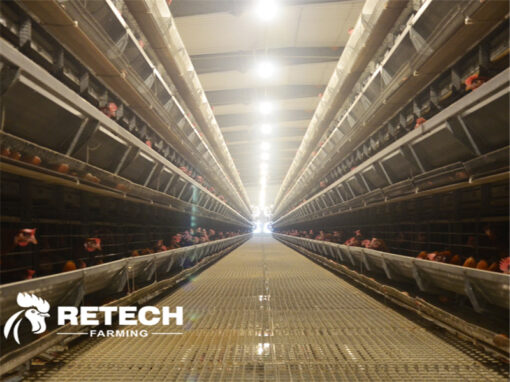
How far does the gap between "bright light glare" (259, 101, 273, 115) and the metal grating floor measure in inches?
277

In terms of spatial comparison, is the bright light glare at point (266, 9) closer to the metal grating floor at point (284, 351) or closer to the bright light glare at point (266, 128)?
the metal grating floor at point (284, 351)

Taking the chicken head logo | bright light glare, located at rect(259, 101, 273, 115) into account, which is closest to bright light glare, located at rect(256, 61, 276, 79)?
bright light glare, located at rect(259, 101, 273, 115)

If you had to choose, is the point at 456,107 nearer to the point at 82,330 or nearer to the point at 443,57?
the point at 443,57

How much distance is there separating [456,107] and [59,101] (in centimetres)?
304

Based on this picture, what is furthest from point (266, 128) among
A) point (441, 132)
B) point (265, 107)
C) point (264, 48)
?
point (441, 132)

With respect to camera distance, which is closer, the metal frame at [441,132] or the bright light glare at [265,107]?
the metal frame at [441,132]

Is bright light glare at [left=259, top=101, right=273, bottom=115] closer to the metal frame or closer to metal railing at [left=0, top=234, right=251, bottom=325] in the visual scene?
the metal frame

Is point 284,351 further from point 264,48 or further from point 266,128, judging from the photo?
point 266,128

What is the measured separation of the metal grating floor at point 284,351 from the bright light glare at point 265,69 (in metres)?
5.36

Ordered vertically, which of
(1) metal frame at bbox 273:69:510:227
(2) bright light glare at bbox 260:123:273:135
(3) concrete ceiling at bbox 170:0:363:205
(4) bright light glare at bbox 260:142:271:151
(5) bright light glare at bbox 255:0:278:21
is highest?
(4) bright light glare at bbox 260:142:271:151

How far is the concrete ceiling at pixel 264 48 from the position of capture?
18.1 ft

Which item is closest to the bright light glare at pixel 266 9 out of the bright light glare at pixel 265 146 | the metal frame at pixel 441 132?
the metal frame at pixel 441 132

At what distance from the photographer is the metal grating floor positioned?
1.98 m

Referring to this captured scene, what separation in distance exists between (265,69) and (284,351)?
20.6 feet
